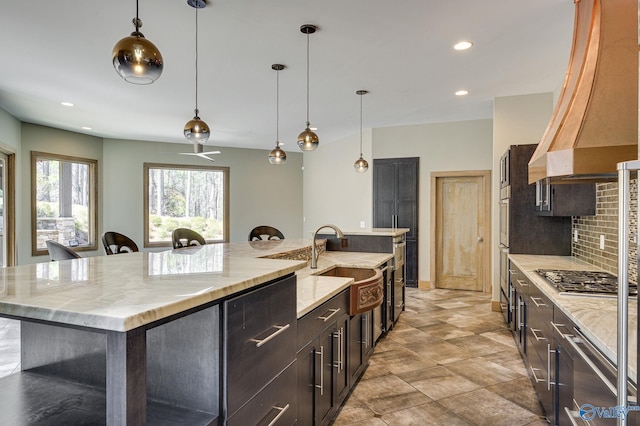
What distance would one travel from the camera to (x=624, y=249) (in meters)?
0.90

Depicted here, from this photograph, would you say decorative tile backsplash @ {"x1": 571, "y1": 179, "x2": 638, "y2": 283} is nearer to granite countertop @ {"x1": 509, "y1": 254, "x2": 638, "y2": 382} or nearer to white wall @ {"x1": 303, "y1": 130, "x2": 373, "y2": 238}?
granite countertop @ {"x1": 509, "y1": 254, "x2": 638, "y2": 382}

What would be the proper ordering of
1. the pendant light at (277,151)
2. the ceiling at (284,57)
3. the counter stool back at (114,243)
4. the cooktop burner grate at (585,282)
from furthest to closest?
the counter stool back at (114,243)
the pendant light at (277,151)
the ceiling at (284,57)
the cooktop burner grate at (585,282)

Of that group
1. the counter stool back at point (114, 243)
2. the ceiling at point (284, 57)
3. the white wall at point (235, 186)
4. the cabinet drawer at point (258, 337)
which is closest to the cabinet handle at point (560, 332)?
the cabinet drawer at point (258, 337)

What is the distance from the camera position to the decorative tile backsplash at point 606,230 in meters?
2.62

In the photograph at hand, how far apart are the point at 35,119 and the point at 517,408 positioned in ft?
23.8

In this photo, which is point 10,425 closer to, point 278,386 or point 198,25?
point 278,386

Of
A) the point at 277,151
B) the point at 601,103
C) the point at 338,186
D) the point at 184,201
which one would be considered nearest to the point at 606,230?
the point at 601,103

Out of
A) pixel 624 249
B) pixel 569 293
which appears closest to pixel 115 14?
pixel 624 249

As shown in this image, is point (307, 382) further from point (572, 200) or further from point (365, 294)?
point (572, 200)

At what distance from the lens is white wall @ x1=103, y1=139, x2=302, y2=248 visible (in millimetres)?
7699

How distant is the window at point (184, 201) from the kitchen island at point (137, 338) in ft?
22.4

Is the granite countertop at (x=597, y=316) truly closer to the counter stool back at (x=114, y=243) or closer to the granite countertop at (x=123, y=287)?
the granite countertop at (x=123, y=287)

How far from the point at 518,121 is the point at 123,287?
5.16 m

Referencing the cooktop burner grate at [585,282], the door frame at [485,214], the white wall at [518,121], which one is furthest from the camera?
the door frame at [485,214]
